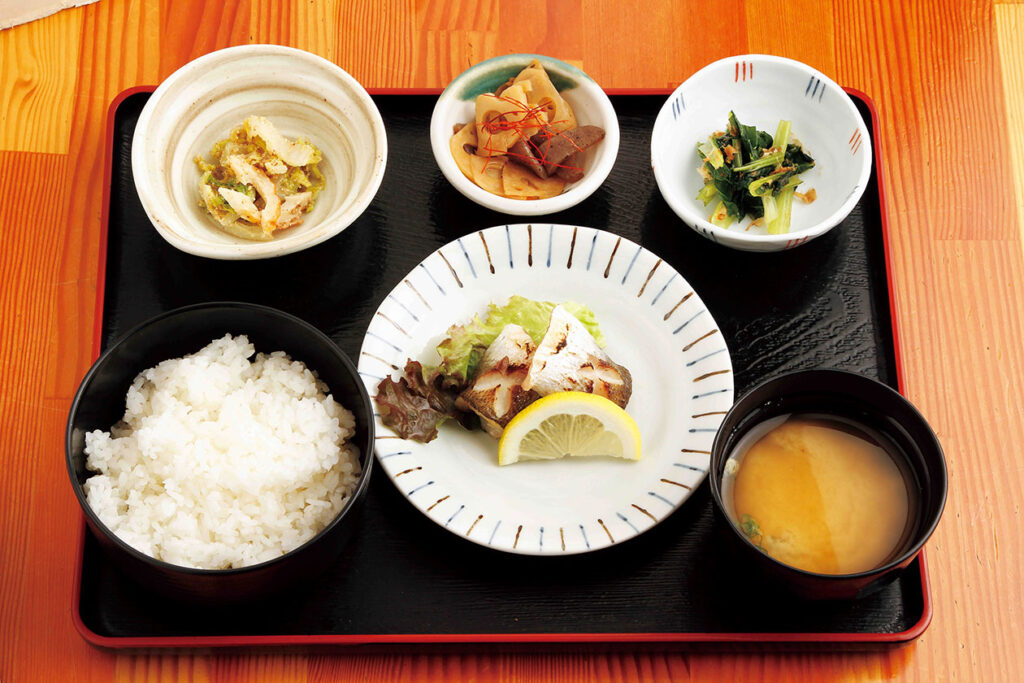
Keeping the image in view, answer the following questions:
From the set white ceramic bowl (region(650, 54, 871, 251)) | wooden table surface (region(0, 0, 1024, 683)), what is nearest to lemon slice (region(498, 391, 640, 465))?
wooden table surface (region(0, 0, 1024, 683))

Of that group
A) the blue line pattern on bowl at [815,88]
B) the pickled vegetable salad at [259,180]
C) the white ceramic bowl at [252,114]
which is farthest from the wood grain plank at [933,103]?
the pickled vegetable salad at [259,180]

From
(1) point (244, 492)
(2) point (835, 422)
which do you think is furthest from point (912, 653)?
(1) point (244, 492)

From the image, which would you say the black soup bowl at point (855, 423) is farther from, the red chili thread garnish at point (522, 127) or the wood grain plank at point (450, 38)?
the wood grain plank at point (450, 38)

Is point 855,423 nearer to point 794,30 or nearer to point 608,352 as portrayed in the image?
point 608,352

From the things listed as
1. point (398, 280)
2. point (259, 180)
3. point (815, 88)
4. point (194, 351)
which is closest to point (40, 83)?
point (259, 180)

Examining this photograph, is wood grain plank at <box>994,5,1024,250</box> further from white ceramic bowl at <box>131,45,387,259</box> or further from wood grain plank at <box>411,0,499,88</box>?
→ white ceramic bowl at <box>131,45,387,259</box>

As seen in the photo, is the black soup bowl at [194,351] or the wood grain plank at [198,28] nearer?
the black soup bowl at [194,351]
